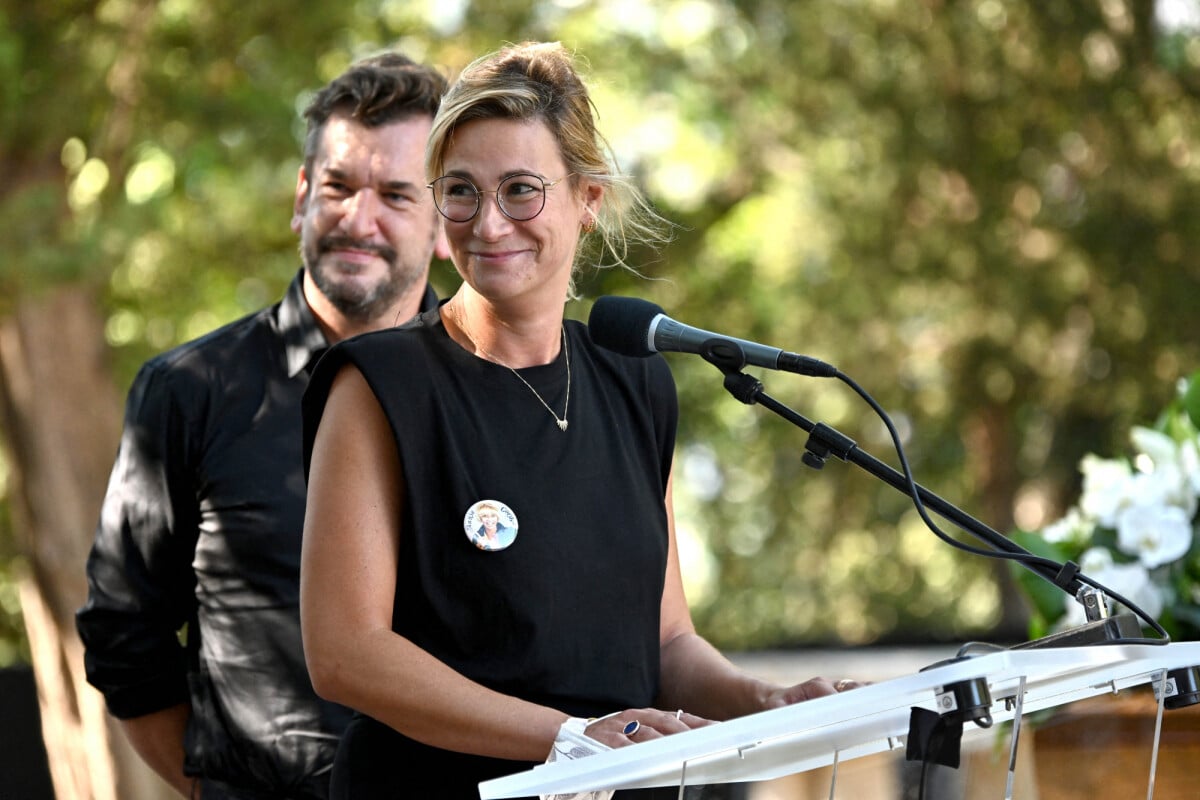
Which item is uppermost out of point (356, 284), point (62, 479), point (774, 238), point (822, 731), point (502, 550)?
point (774, 238)

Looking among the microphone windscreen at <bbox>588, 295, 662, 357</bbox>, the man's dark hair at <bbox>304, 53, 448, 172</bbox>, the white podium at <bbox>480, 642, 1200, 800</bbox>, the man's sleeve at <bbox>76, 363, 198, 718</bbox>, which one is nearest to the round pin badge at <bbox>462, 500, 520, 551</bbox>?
the microphone windscreen at <bbox>588, 295, 662, 357</bbox>

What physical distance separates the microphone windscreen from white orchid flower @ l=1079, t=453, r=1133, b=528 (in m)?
1.65

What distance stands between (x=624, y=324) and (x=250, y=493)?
109 centimetres

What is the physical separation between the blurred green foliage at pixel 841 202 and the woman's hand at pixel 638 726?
234 inches

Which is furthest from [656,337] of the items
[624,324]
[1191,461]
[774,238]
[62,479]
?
[774,238]

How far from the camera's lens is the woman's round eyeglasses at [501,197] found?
204 cm

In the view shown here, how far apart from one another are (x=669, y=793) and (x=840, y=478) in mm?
11908

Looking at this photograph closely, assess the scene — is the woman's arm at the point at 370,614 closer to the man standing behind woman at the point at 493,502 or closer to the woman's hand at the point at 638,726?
the man standing behind woman at the point at 493,502

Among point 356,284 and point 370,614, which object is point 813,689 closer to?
point 370,614

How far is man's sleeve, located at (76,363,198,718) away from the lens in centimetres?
288

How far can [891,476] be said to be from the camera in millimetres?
1900

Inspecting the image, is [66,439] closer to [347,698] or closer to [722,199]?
[347,698]

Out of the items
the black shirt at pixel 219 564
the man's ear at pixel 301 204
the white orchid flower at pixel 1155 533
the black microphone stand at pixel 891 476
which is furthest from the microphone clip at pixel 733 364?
the white orchid flower at pixel 1155 533

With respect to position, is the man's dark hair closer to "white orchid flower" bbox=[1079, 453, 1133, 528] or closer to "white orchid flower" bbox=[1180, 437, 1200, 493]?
"white orchid flower" bbox=[1079, 453, 1133, 528]
